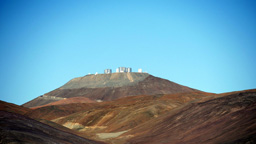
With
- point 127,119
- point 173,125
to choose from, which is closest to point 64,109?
point 127,119

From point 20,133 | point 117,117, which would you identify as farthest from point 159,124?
point 20,133

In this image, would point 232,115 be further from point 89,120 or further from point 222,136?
point 89,120

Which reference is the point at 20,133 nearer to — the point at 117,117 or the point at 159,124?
the point at 159,124

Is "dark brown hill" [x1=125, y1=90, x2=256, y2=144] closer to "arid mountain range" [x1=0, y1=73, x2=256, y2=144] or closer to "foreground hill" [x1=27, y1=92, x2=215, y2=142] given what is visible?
"arid mountain range" [x1=0, y1=73, x2=256, y2=144]

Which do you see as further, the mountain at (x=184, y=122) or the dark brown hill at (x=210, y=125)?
the mountain at (x=184, y=122)

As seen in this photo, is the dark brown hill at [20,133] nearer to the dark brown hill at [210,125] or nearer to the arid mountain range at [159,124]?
the arid mountain range at [159,124]

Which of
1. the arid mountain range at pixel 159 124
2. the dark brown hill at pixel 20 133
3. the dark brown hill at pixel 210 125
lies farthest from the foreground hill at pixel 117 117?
the dark brown hill at pixel 20 133

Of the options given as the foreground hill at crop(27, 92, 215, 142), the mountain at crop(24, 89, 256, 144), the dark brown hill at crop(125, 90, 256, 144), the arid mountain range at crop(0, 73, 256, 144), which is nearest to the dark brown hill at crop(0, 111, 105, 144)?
the arid mountain range at crop(0, 73, 256, 144)

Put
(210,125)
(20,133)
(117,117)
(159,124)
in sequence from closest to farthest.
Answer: (20,133) → (210,125) → (159,124) → (117,117)
